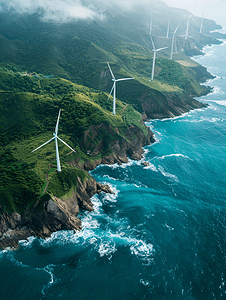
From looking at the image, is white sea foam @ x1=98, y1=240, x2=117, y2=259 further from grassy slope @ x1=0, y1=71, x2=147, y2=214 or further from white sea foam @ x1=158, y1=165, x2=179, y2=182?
white sea foam @ x1=158, y1=165, x2=179, y2=182

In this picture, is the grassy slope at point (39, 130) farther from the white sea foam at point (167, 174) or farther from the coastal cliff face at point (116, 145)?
the white sea foam at point (167, 174)

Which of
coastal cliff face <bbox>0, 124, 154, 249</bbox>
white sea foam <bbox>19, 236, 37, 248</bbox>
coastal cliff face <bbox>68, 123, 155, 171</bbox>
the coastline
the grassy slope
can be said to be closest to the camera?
the coastline

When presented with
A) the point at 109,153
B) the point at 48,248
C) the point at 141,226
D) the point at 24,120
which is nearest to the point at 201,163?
the point at 109,153

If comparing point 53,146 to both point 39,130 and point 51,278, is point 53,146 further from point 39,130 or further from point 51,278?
point 51,278

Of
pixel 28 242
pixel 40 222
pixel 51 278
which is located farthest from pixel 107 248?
pixel 28 242

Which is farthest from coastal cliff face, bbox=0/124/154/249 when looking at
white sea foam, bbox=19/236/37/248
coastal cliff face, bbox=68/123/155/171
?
coastal cliff face, bbox=68/123/155/171

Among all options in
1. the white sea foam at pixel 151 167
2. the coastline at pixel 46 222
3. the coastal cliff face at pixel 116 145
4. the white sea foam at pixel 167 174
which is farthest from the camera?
the coastal cliff face at pixel 116 145

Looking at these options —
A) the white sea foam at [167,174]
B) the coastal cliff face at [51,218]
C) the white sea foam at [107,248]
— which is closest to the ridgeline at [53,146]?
the coastal cliff face at [51,218]

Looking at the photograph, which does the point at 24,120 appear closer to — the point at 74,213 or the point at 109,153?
the point at 109,153
